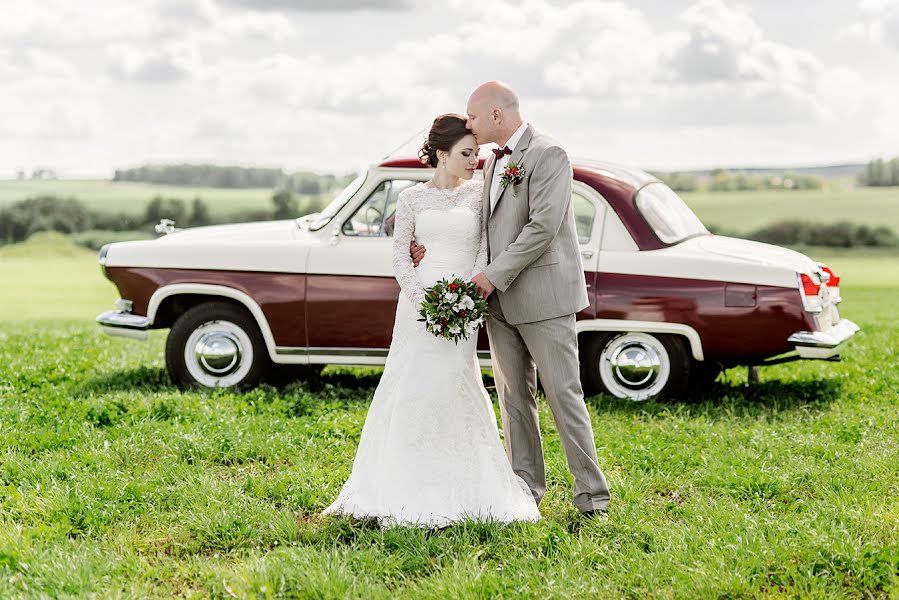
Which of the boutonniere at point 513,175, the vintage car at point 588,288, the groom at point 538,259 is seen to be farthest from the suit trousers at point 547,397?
the vintage car at point 588,288

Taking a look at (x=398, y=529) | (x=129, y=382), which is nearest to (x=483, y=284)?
(x=398, y=529)

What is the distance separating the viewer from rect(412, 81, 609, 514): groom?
16.6 feet

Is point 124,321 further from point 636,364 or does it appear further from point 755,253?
point 755,253

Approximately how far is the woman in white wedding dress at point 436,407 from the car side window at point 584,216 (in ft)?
9.23

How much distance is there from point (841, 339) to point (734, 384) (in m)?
1.32

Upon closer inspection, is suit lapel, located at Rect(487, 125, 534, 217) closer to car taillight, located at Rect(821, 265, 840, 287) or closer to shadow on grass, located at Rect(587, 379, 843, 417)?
shadow on grass, located at Rect(587, 379, 843, 417)

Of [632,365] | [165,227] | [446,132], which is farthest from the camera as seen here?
[165,227]

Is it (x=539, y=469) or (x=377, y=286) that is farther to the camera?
(x=377, y=286)

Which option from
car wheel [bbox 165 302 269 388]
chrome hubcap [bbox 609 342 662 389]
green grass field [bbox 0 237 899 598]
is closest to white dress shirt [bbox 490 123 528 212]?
green grass field [bbox 0 237 899 598]

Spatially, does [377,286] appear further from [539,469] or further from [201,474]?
[539,469]

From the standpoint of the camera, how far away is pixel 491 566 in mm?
4648

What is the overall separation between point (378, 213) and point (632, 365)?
7.66 ft

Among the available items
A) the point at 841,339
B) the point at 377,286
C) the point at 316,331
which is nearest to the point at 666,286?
the point at 841,339

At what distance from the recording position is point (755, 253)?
8148 millimetres
